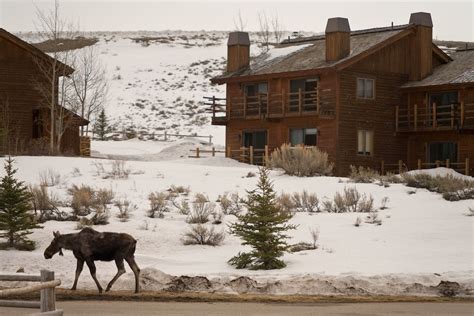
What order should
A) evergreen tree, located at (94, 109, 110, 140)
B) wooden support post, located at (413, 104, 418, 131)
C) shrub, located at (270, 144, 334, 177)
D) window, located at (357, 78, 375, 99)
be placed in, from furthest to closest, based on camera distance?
1. evergreen tree, located at (94, 109, 110, 140)
2. window, located at (357, 78, 375, 99)
3. wooden support post, located at (413, 104, 418, 131)
4. shrub, located at (270, 144, 334, 177)

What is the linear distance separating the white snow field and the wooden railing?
13042 mm

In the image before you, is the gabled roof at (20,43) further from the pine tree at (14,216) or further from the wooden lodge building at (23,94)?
the pine tree at (14,216)

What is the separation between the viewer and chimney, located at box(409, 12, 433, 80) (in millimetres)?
51250

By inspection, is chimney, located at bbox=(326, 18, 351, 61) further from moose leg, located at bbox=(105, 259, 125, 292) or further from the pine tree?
moose leg, located at bbox=(105, 259, 125, 292)

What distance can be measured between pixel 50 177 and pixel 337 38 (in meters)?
19.6

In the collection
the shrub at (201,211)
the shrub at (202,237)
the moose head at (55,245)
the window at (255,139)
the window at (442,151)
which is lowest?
the shrub at (202,237)

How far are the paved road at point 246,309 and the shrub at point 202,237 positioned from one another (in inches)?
258

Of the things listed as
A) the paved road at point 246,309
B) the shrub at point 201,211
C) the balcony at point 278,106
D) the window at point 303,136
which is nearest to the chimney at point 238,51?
the balcony at point 278,106

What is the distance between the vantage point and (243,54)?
55531 mm

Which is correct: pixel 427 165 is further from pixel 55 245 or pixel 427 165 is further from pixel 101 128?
pixel 101 128

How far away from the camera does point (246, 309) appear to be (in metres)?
17.3

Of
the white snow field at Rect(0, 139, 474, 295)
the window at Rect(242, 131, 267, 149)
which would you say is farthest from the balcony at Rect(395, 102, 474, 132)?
the white snow field at Rect(0, 139, 474, 295)

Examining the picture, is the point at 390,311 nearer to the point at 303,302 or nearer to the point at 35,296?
the point at 303,302

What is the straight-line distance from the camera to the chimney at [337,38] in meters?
49.1
